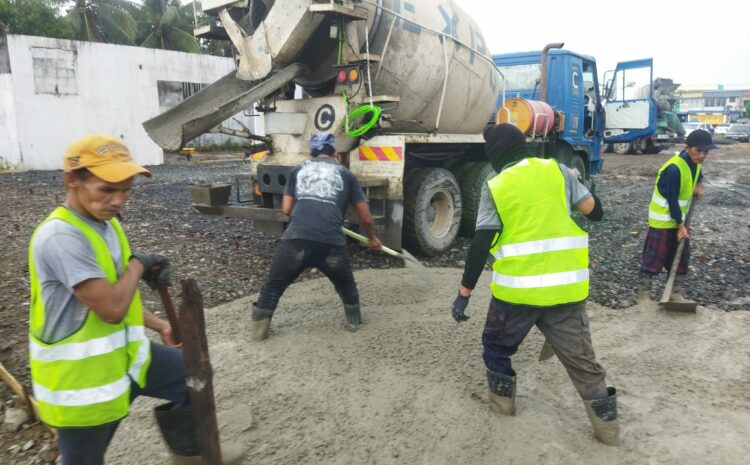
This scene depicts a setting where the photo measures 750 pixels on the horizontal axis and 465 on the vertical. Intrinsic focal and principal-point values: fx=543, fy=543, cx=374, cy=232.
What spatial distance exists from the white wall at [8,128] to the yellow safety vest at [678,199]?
14.9 m

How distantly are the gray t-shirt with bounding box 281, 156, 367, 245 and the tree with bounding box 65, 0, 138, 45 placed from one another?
23.6 m

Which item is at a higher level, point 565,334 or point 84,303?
point 84,303

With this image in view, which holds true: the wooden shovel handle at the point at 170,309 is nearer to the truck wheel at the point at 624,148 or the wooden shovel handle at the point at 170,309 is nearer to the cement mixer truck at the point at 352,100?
the cement mixer truck at the point at 352,100

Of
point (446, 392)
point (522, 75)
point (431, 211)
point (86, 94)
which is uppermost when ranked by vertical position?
point (86, 94)

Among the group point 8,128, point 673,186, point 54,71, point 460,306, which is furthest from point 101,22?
point 460,306

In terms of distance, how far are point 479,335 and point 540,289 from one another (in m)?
1.43

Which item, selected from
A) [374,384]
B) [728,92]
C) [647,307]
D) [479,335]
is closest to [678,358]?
[647,307]

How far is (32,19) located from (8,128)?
8817mm

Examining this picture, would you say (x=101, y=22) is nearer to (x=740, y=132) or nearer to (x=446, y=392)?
(x=446, y=392)

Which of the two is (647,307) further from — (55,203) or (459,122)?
(55,203)

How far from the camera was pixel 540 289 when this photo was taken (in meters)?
2.46

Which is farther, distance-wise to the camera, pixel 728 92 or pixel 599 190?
pixel 728 92

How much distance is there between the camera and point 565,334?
8.22 feet

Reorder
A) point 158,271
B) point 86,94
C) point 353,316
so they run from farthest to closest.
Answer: point 86,94 → point 353,316 → point 158,271
